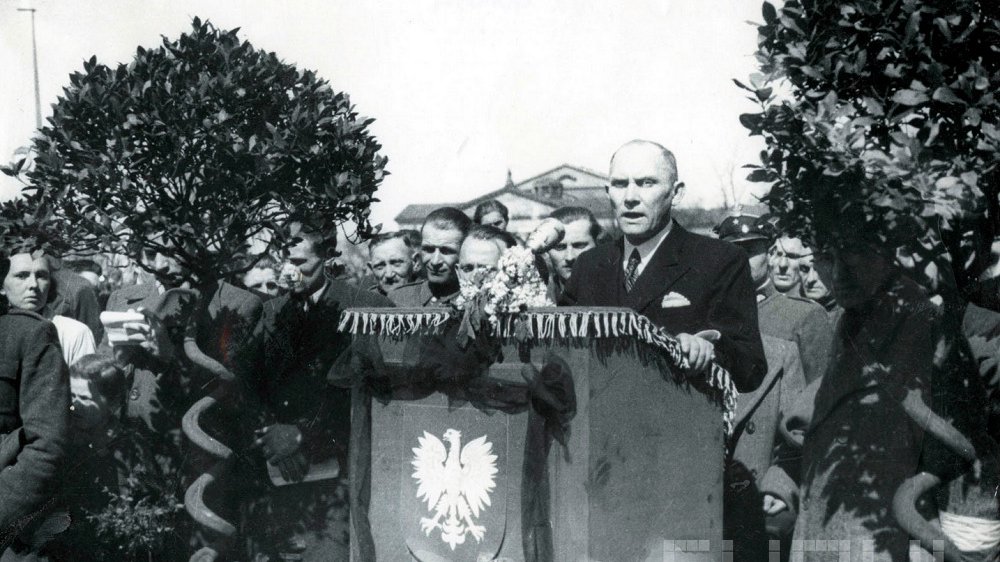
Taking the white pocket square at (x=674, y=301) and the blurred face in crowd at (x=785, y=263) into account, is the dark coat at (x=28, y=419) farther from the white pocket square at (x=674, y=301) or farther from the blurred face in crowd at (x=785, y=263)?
the blurred face in crowd at (x=785, y=263)

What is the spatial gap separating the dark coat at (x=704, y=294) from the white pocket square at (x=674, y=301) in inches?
0.5

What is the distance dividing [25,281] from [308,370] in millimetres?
1930

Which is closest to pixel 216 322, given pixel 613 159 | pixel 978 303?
pixel 613 159

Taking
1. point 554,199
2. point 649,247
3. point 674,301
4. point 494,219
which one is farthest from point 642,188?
point 554,199

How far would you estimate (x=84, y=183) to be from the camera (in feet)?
17.8

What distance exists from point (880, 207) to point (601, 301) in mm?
1211

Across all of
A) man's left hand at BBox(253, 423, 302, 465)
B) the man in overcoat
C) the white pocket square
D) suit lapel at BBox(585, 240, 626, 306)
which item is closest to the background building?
man's left hand at BBox(253, 423, 302, 465)

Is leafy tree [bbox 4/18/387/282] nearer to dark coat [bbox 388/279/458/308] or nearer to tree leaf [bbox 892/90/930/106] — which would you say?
dark coat [bbox 388/279/458/308]

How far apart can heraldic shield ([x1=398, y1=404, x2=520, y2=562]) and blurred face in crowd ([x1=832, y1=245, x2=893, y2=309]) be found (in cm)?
175

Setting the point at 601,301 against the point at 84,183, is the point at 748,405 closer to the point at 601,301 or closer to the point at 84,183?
the point at 601,301

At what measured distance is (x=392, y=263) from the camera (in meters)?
8.43

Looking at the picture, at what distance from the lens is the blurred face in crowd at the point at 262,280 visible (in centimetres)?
746

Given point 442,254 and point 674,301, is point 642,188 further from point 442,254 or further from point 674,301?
point 442,254

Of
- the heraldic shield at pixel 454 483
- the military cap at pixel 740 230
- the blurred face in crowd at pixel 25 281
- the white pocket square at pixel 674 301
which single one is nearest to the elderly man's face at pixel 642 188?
the white pocket square at pixel 674 301
